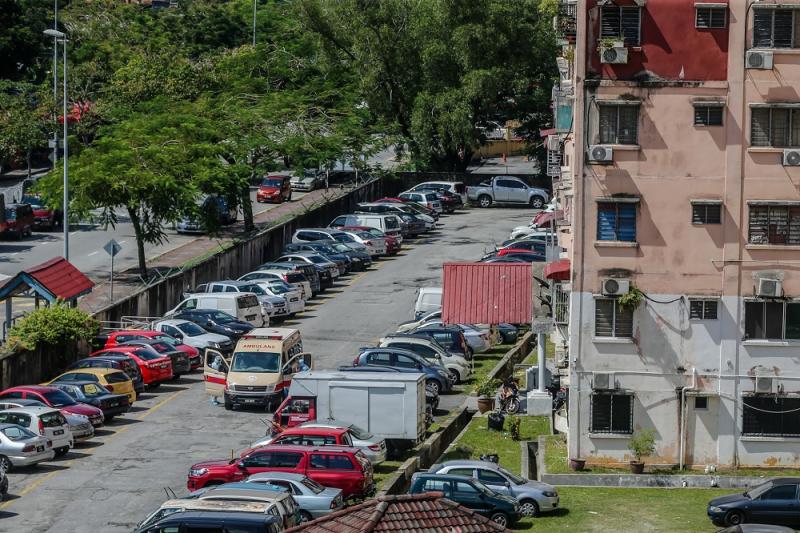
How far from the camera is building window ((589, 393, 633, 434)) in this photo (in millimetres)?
42281

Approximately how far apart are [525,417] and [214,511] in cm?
2010

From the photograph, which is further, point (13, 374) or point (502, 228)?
point (502, 228)

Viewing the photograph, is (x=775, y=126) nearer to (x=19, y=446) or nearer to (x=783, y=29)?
(x=783, y=29)

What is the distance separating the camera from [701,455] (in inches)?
1657

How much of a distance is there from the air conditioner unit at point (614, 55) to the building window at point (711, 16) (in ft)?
6.91

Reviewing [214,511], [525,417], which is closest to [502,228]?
[525,417]

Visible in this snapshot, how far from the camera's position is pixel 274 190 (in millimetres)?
88125

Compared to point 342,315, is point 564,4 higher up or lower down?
higher up

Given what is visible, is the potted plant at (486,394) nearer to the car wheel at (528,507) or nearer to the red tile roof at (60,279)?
the car wheel at (528,507)

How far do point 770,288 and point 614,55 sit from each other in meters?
7.59

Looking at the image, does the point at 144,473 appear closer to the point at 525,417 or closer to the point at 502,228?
the point at 525,417

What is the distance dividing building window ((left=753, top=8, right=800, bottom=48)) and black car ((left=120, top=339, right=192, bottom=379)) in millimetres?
21528

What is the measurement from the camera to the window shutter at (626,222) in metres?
42.7

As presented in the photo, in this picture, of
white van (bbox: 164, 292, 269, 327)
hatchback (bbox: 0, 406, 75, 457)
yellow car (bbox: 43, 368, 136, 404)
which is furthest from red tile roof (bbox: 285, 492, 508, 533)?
white van (bbox: 164, 292, 269, 327)
